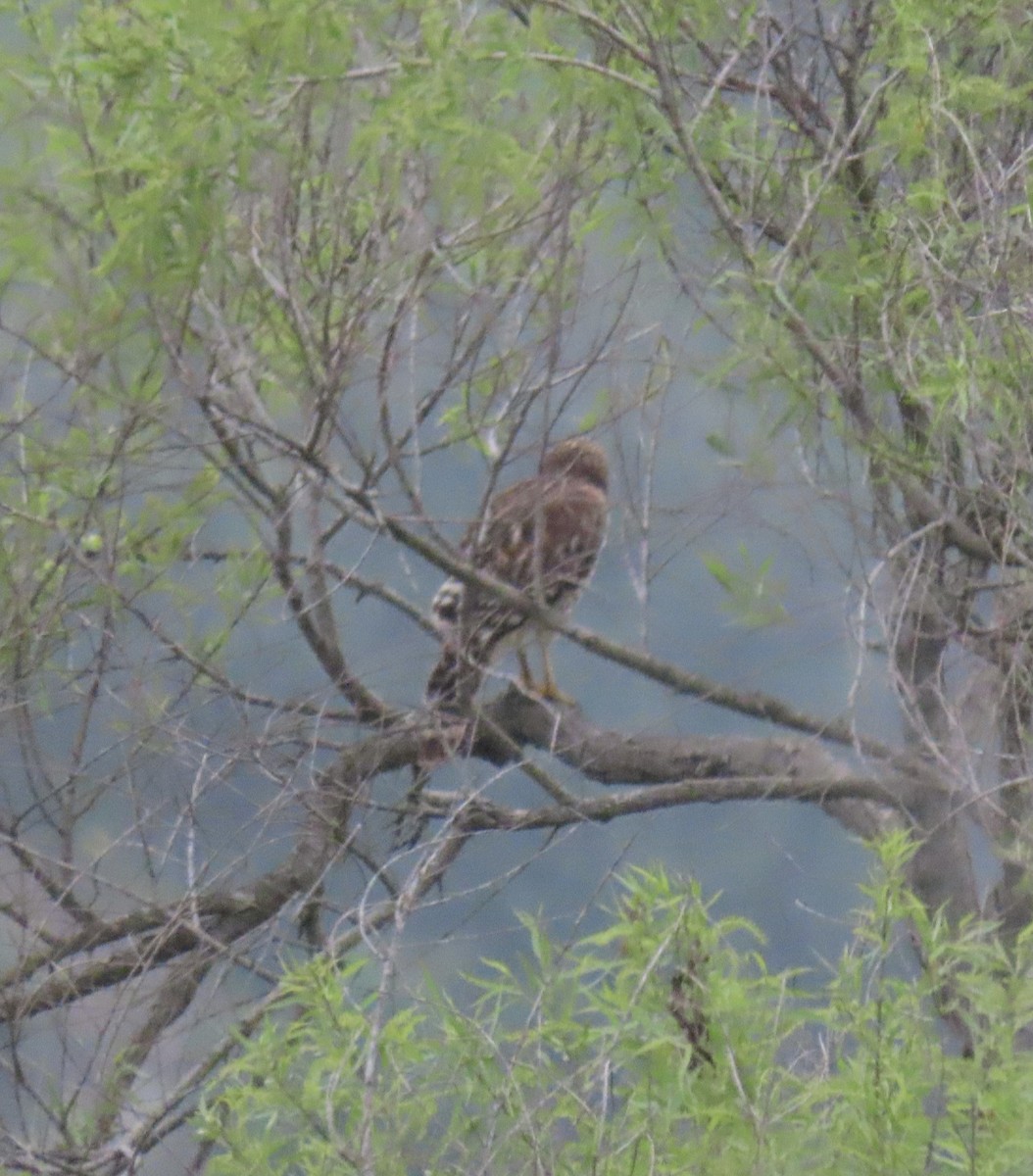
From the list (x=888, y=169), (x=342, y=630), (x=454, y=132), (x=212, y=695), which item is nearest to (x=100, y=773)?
(x=212, y=695)

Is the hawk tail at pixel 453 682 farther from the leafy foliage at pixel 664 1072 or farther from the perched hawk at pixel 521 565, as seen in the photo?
the leafy foliage at pixel 664 1072

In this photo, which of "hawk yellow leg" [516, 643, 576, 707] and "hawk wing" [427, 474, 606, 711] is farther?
"hawk yellow leg" [516, 643, 576, 707]

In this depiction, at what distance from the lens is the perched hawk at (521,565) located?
2893 mm

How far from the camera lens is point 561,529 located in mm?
3580

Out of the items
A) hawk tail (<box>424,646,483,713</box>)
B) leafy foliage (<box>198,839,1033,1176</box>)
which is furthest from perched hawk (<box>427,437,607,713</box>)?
leafy foliage (<box>198,839,1033,1176</box>)

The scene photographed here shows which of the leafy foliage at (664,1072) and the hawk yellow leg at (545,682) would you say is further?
the hawk yellow leg at (545,682)

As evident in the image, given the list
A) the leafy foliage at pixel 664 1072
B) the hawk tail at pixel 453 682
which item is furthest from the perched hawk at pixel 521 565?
the leafy foliage at pixel 664 1072

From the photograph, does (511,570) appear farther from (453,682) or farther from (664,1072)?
(664,1072)

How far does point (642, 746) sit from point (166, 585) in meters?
0.86

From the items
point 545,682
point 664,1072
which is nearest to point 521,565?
point 545,682

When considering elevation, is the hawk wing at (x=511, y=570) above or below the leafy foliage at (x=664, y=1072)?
above

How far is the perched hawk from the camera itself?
289 cm

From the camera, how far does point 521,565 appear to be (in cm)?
336

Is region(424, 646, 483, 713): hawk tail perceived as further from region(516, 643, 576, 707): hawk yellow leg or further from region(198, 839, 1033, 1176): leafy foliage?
region(198, 839, 1033, 1176): leafy foliage
